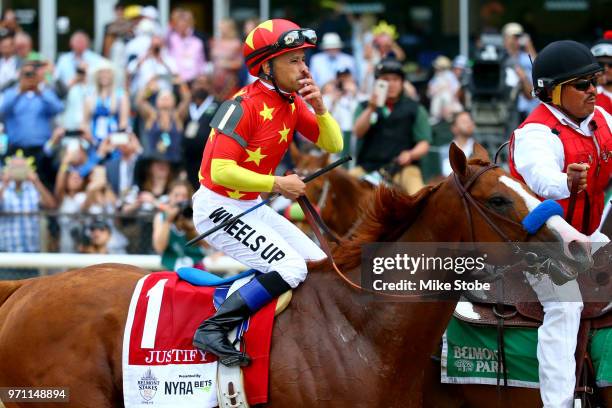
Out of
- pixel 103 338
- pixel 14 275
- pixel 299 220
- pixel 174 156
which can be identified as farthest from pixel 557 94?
pixel 174 156

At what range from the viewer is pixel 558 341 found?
554 cm

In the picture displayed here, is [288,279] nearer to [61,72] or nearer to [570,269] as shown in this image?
[570,269]

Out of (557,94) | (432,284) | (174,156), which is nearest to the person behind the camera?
(432,284)

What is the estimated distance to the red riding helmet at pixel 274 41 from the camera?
5621 mm

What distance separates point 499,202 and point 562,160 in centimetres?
68

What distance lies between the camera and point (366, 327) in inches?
214

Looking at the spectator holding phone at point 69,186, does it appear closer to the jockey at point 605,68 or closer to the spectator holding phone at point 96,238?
the spectator holding phone at point 96,238

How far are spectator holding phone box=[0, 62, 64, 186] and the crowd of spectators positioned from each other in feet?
0.04

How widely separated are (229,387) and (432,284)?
110cm

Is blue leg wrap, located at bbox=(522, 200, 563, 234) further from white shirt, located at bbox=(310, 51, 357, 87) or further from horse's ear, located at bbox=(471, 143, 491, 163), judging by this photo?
white shirt, located at bbox=(310, 51, 357, 87)

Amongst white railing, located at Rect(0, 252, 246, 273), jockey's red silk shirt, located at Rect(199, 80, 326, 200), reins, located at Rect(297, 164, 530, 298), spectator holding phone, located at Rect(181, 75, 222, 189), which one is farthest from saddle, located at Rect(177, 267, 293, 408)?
spectator holding phone, located at Rect(181, 75, 222, 189)

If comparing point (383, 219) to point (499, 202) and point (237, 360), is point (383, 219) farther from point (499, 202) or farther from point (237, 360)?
point (237, 360)

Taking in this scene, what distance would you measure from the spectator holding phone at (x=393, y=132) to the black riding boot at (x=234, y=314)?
5304mm

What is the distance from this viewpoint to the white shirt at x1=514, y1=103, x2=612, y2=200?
549 cm
